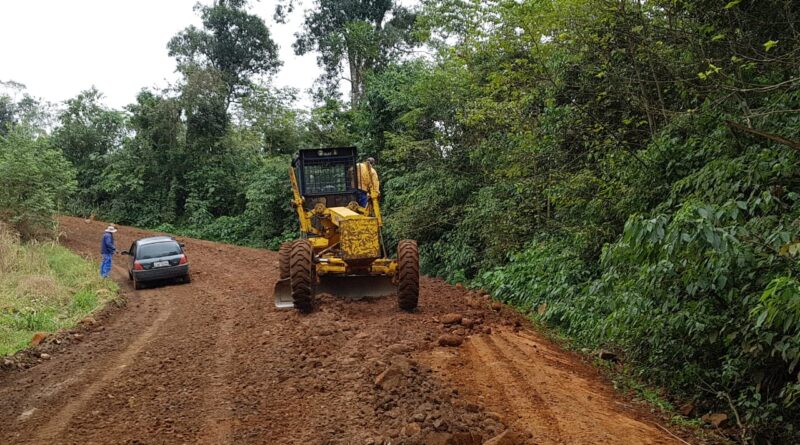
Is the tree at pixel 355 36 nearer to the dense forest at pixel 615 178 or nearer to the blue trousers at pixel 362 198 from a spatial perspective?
the dense forest at pixel 615 178

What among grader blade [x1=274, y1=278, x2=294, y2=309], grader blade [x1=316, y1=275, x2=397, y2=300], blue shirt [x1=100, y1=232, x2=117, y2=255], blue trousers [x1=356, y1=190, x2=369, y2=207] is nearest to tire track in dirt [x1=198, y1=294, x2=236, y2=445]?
grader blade [x1=274, y1=278, x2=294, y2=309]

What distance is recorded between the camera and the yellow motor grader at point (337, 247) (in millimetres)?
9844

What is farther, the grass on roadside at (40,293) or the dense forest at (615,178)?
the grass on roadside at (40,293)

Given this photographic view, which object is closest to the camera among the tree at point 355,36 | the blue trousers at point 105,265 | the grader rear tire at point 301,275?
the grader rear tire at point 301,275

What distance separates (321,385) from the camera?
6.38 meters

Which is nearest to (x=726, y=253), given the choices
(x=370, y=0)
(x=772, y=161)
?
(x=772, y=161)

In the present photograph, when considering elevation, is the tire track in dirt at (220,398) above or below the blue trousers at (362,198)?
below

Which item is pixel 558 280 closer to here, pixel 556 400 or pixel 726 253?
pixel 556 400

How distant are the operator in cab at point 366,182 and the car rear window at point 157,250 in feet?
25.6

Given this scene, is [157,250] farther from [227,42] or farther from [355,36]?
[227,42]

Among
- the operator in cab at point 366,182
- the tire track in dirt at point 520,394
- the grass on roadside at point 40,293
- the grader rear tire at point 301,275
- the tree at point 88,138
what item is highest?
the tree at point 88,138

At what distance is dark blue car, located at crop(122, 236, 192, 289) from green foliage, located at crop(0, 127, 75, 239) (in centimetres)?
748

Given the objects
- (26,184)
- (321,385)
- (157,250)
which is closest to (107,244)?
(157,250)

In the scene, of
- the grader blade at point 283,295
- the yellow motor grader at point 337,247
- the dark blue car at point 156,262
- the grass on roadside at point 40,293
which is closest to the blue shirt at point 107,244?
the dark blue car at point 156,262
